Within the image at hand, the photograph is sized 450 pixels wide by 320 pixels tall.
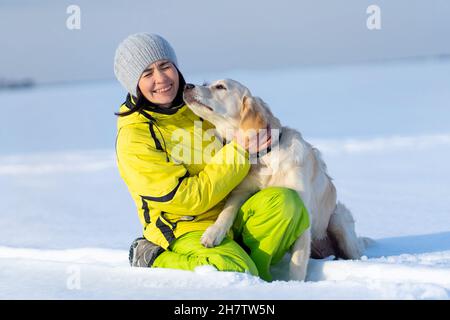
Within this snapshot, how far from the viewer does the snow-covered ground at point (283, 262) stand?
284cm

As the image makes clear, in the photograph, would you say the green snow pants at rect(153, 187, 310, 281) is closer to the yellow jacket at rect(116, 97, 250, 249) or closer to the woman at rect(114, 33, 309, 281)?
the woman at rect(114, 33, 309, 281)

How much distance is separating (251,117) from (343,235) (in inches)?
39.6

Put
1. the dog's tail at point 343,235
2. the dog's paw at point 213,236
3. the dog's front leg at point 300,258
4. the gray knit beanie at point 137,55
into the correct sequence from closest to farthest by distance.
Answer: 1. the dog's paw at point 213,236
2. the dog's front leg at point 300,258
3. the gray knit beanie at point 137,55
4. the dog's tail at point 343,235

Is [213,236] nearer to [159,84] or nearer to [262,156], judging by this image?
[262,156]

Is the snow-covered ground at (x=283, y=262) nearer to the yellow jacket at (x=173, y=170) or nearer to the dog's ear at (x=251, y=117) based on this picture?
the yellow jacket at (x=173, y=170)

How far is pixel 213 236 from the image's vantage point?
Result: 3.28 metres

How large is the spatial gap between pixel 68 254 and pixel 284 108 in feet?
37.5

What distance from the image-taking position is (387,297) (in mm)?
2607

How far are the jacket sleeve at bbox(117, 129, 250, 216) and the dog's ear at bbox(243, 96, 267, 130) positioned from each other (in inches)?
6.1

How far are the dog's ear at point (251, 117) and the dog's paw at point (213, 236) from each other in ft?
1.81

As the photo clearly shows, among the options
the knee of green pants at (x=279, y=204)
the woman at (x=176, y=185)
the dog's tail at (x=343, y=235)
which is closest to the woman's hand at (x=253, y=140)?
the woman at (x=176, y=185)

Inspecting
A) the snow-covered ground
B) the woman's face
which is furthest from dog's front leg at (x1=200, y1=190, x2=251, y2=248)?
the woman's face

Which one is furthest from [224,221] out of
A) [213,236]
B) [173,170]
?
[173,170]

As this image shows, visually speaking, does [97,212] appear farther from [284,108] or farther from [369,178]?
[284,108]
